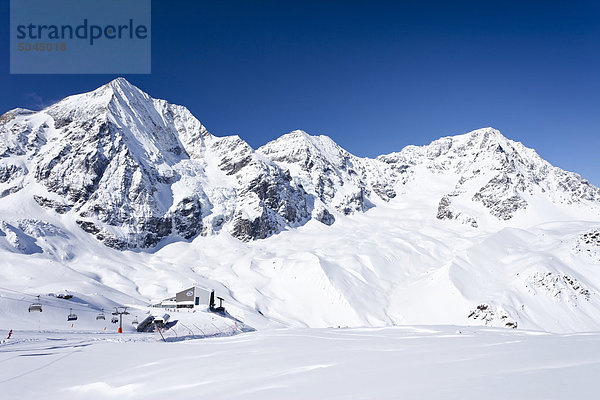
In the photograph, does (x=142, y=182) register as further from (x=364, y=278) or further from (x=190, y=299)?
(x=364, y=278)

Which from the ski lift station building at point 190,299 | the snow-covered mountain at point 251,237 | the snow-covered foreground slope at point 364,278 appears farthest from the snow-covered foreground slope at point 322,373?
the snow-covered mountain at point 251,237

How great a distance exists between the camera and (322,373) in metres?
7.71

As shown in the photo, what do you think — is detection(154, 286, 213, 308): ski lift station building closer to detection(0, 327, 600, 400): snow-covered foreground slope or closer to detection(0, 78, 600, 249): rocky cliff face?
detection(0, 327, 600, 400): snow-covered foreground slope

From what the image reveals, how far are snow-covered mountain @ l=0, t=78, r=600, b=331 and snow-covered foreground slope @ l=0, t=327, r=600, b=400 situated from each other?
2565 inches

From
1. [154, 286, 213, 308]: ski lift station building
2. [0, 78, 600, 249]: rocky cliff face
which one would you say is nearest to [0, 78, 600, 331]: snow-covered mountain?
[0, 78, 600, 249]: rocky cliff face

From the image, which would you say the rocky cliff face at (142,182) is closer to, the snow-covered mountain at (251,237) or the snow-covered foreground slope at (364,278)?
the snow-covered mountain at (251,237)

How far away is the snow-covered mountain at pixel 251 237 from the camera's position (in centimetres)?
8244

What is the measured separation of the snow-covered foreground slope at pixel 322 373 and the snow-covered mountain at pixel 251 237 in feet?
214

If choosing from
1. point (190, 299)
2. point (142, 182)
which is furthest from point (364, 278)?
point (142, 182)

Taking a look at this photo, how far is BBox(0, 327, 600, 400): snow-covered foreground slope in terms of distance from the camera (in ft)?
17.5

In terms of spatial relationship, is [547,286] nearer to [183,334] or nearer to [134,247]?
[183,334]

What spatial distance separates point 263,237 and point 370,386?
14577 cm

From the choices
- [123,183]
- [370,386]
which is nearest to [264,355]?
[370,386]

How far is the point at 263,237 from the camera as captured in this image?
150m
